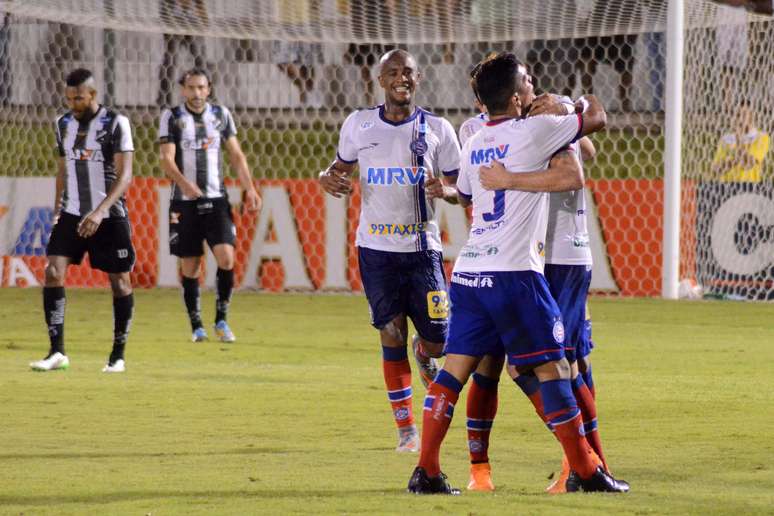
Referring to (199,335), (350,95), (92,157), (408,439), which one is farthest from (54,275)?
(350,95)

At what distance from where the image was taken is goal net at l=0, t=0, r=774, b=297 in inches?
598

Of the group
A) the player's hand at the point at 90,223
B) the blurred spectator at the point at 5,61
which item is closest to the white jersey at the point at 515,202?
the player's hand at the point at 90,223

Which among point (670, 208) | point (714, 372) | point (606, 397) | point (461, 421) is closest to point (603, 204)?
point (670, 208)

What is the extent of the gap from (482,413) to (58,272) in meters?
4.72

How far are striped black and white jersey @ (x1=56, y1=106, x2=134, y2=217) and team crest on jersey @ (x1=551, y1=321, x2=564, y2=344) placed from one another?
495 cm

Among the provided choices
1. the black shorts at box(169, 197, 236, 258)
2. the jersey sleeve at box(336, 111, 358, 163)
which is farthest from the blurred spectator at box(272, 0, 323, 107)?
the jersey sleeve at box(336, 111, 358, 163)

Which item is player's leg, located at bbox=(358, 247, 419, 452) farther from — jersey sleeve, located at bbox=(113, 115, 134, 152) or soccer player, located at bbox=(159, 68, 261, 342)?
soccer player, located at bbox=(159, 68, 261, 342)

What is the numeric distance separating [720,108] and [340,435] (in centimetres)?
953

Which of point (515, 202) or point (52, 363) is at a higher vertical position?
point (515, 202)

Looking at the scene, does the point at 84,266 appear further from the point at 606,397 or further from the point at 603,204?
the point at 606,397

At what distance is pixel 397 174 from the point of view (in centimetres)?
688

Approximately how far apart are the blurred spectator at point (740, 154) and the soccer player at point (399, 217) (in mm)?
8814

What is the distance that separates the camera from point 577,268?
5.80 meters

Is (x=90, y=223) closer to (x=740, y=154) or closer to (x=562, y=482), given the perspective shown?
→ (x=562, y=482)
